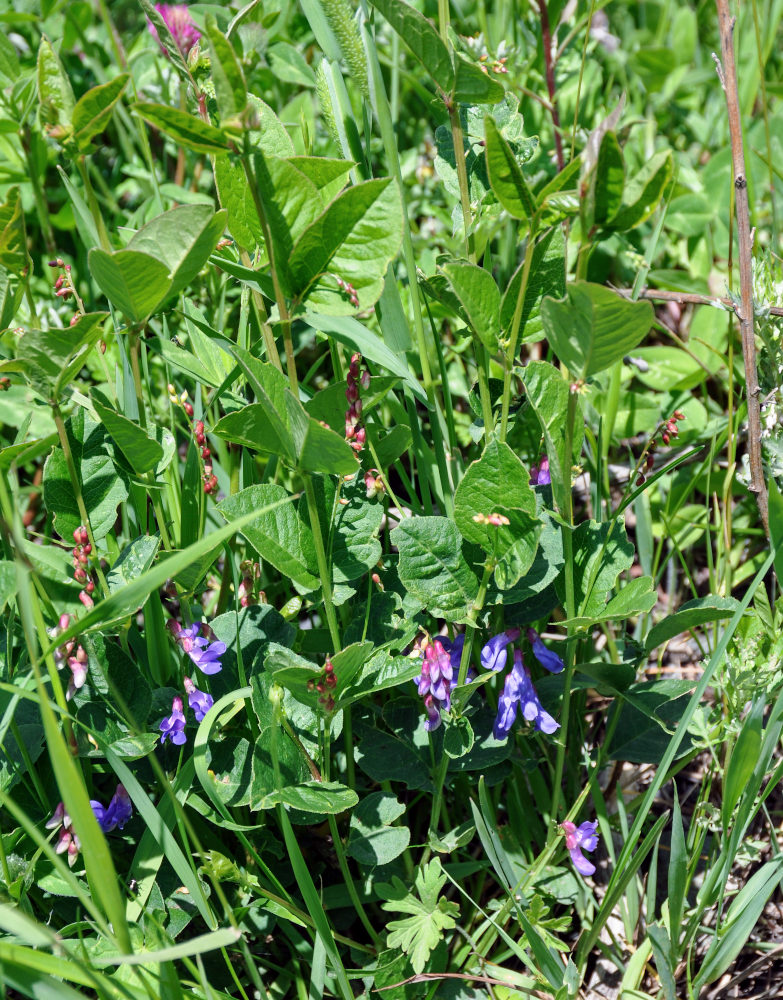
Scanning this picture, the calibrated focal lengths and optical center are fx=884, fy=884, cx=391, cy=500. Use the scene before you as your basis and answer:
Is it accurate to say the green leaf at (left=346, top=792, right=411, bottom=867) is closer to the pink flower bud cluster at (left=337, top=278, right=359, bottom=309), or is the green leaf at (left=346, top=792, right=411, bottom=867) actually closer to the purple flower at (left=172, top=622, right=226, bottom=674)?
the purple flower at (left=172, top=622, right=226, bottom=674)

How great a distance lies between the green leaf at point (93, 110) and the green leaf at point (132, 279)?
0.18 metres

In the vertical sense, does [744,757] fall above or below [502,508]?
below

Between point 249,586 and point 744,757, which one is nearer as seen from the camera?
point 744,757

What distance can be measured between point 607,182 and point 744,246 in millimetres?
585

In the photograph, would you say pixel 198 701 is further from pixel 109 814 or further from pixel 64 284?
pixel 64 284

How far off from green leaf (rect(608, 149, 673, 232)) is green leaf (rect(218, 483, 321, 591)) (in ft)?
1.78

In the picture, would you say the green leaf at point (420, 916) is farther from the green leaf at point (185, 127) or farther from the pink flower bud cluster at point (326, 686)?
the green leaf at point (185, 127)

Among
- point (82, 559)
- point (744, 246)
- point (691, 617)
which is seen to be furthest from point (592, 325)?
point (82, 559)

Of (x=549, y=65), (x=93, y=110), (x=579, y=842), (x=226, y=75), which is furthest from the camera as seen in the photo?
(x=549, y=65)

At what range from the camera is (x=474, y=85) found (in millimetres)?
A: 1050

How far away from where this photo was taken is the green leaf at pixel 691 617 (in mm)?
1110

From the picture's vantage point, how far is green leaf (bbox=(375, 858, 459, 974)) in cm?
114

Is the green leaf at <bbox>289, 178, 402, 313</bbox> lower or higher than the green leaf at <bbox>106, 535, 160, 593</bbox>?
higher

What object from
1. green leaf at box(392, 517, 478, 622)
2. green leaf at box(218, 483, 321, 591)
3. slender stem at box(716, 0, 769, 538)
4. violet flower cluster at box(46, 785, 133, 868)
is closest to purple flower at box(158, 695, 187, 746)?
violet flower cluster at box(46, 785, 133, 868)
